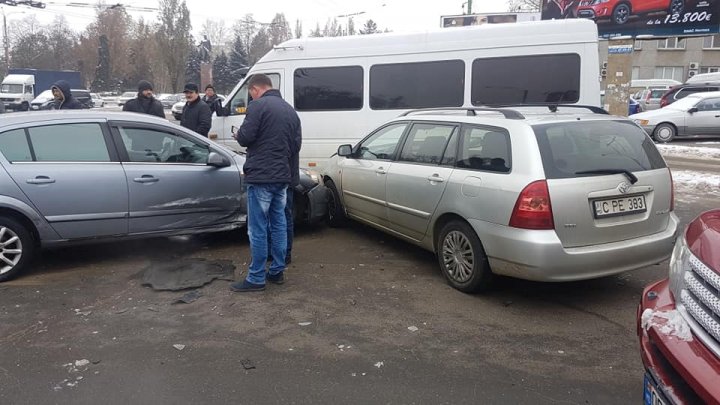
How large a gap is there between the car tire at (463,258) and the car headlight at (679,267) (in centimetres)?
205

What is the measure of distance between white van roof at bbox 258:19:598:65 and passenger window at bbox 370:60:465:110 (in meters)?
0.25

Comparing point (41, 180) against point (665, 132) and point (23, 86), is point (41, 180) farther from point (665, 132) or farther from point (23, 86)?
point (23, 86)

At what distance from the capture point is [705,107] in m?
17.6

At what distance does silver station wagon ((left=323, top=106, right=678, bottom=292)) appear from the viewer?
4.09 m

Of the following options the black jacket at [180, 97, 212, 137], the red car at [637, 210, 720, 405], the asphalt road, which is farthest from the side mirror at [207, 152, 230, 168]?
the red car at [637, 210, 720, 405]

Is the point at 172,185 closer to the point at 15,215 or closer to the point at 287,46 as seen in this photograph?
the point at 15,215

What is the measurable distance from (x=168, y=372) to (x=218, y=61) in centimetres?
7539

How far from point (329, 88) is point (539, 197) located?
18.2ft

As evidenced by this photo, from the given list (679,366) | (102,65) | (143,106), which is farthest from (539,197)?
(102,65)

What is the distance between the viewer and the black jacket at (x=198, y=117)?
8.30 meters

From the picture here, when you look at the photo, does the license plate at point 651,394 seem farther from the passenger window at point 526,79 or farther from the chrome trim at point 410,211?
the passenger window at point 526,79

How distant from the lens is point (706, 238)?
7.22 ft

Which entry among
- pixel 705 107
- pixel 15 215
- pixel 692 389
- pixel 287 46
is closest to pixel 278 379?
pixel 692 389

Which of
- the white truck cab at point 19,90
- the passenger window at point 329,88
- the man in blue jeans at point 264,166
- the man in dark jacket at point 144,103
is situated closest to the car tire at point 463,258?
the man in blue jeans at point 264,166
